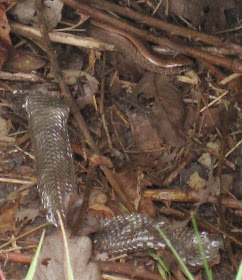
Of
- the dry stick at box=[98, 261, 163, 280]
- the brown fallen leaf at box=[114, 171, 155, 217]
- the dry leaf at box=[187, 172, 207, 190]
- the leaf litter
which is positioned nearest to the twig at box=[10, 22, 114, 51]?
the leaf litter

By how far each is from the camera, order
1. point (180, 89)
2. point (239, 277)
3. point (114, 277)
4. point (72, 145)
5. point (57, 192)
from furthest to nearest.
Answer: point (180, 89), point (72, 145), point (57, 192), point (114, 277), point (239, 277)

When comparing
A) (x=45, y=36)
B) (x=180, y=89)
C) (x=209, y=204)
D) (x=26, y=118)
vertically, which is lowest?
Result: (x=209, y=204)

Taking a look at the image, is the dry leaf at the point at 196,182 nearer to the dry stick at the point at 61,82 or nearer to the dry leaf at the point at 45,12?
the dry stick at the point at 61,82

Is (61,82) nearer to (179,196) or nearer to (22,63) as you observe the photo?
(22,63)

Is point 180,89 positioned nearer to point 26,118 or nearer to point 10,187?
point 26,118

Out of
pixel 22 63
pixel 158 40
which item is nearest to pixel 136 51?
pixel 158 40

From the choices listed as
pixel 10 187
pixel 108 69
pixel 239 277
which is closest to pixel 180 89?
pixel 108 69

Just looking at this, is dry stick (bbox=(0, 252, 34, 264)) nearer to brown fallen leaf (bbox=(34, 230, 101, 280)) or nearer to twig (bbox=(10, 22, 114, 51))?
brown fallen leaf (bbox=(34, 230, 101, 280))
